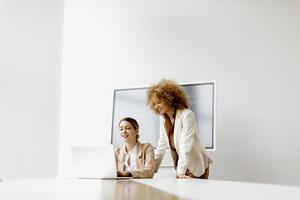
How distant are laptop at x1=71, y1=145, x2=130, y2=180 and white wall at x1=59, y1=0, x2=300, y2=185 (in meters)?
1.70

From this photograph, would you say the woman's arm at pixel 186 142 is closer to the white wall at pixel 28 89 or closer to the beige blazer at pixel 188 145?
the beige blazer at pixel 188 145

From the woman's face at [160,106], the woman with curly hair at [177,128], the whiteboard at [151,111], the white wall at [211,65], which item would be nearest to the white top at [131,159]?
the woman with curly hair at [177,128]

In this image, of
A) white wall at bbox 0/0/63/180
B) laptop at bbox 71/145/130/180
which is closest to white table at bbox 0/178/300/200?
laptop at bbox 71/145/130/180

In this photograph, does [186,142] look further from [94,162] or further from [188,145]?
[94,162]

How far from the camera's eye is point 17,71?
15.8 ft

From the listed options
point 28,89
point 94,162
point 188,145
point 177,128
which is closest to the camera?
point 94,162

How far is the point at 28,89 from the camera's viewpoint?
4836mm

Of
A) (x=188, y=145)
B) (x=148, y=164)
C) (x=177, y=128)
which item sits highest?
(x=177, y=128)

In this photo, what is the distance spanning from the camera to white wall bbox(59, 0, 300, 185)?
3.84 meters

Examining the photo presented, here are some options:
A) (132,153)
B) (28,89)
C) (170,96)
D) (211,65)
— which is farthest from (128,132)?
(28,89)

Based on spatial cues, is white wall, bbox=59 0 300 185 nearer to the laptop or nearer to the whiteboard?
the whiteboard

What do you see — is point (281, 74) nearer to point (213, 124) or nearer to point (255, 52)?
point (255, 52)

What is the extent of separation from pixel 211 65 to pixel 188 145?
4.13ft

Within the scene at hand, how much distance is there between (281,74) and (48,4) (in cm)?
290
